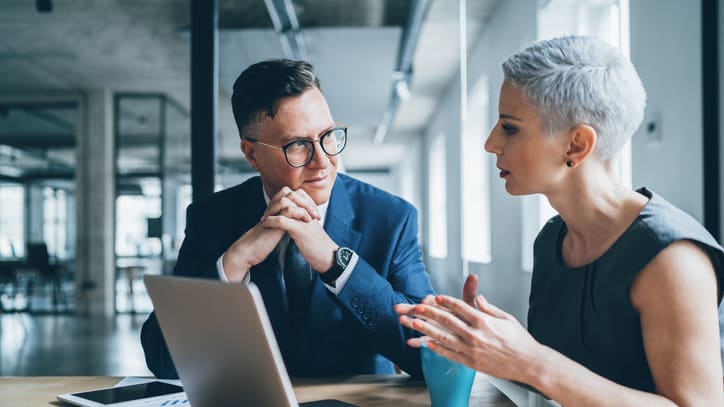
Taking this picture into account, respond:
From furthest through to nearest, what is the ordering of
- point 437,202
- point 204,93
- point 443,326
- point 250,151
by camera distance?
1. point 437,202
2. point 204,93
3. point 250,151
4. point 443,326

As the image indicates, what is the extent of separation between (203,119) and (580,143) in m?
1.58

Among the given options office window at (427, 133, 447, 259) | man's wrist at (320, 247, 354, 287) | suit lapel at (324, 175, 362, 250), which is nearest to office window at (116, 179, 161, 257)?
office window at (427, 133, 447, 259)

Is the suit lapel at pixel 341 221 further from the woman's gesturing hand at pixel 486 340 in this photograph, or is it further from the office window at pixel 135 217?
the office window at pixel 135 217

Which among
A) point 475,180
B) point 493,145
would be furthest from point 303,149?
point 475,180

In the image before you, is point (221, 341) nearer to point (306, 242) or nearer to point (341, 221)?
point (306, 242)

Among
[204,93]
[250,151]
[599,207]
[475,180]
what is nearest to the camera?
[599,207]

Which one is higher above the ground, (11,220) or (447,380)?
(11,220)

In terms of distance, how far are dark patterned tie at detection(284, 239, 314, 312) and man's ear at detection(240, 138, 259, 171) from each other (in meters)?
0.28

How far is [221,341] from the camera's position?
85cm

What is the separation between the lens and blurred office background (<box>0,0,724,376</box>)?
261 centimetres

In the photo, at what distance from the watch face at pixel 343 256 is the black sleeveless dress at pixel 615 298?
18.0 inches

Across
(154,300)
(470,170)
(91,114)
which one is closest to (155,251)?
(91,114)

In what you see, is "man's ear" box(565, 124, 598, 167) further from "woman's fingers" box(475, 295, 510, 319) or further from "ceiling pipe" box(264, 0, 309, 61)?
"ceiling pipe" box(264, 0, 309, 61)

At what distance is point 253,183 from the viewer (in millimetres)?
1832
